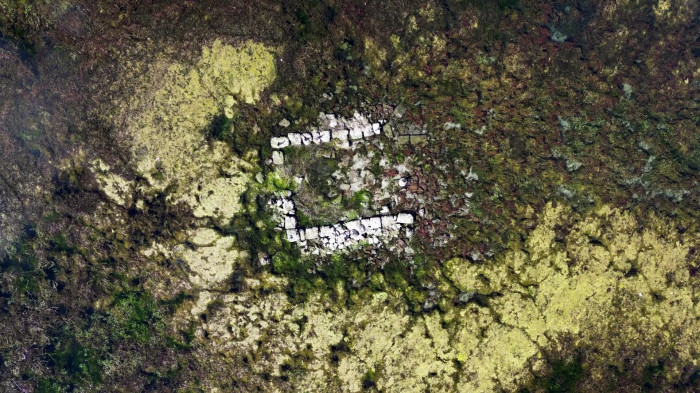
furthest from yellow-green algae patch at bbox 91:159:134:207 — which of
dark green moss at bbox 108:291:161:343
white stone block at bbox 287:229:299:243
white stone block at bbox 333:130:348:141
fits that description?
white stone block at bbox 333:130:348:141

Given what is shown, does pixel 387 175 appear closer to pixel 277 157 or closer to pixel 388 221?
pixel 388 221

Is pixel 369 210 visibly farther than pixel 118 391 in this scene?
No

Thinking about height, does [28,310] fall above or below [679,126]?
below

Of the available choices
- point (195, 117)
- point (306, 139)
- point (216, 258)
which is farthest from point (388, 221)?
point (195, 117)

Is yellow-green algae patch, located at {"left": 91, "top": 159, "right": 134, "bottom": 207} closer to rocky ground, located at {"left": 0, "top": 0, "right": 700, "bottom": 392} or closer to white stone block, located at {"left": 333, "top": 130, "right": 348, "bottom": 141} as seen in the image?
rocky ground, located at {"left": 0, "top": 0, "right": 700, "bottom": 392}

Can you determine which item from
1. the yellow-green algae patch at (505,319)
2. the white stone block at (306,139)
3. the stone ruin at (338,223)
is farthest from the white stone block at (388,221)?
the white stone block at (306,139)

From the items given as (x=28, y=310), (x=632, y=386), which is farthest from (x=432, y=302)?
(x=28, y=310)

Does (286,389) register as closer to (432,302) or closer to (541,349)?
(432,302)
